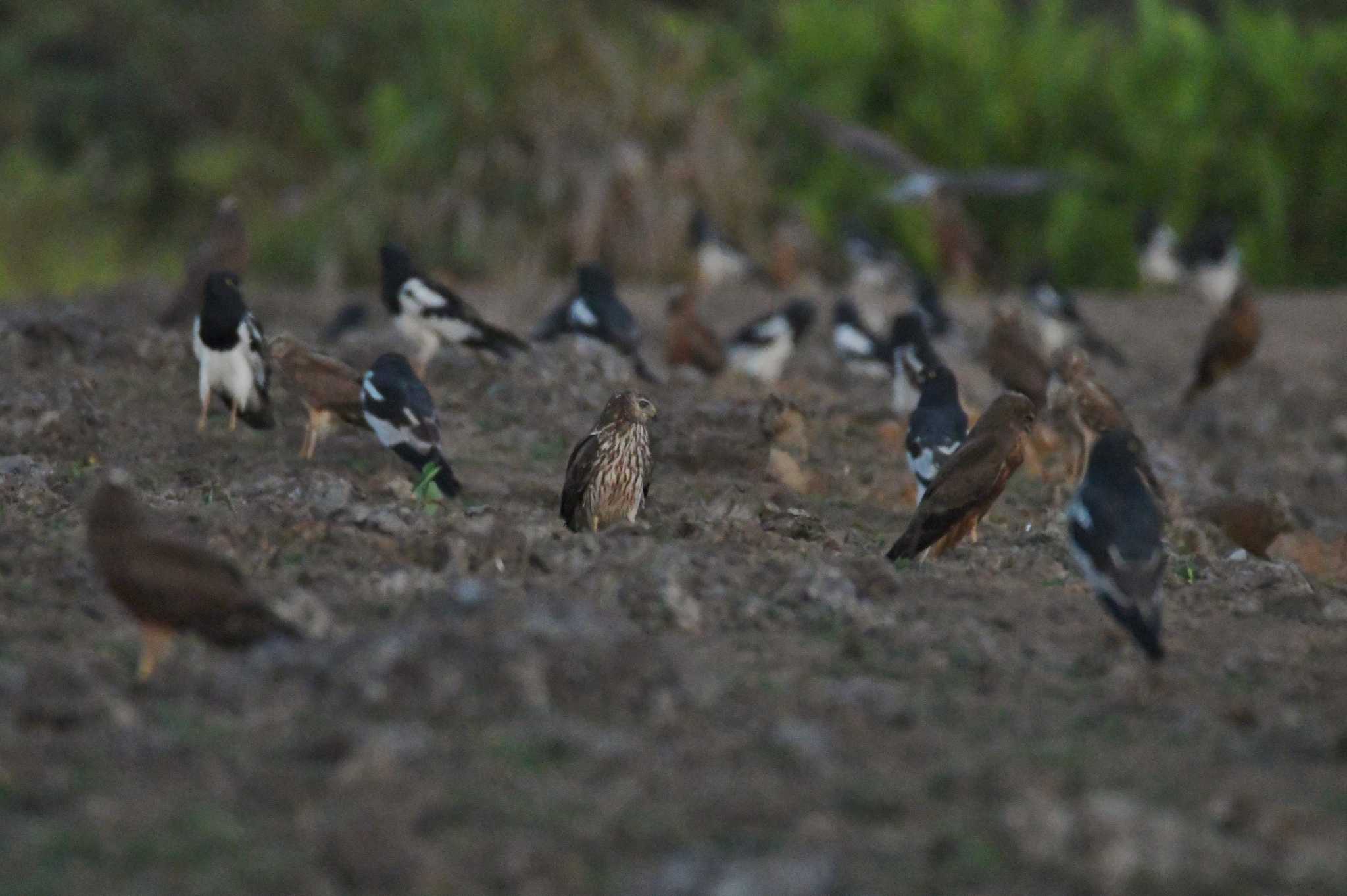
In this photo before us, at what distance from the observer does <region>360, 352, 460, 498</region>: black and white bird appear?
34.7ft

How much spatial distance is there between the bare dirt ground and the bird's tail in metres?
2.34

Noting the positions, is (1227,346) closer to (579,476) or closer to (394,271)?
(394,271)

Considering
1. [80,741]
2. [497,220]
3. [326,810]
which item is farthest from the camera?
[497,220]

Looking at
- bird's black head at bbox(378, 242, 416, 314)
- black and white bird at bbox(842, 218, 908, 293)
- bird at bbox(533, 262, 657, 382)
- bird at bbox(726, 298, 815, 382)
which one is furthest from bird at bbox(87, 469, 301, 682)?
black and white bird at bbox(842, 218, 908, 293)

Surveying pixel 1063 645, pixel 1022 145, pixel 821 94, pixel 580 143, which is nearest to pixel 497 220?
pixel 580 143

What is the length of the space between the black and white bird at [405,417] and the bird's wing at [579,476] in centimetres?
59

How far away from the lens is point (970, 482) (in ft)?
31.1

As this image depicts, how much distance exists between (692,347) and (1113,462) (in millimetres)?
7945

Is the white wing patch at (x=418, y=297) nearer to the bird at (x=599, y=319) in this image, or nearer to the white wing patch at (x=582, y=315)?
the bird at (x=599, y=319)

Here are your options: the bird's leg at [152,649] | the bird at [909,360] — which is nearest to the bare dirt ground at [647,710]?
the bird's leg at [152,649]

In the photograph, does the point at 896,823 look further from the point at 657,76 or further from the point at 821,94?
the point at 821,94

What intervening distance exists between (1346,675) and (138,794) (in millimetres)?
3963

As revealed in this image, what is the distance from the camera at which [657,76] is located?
80.6ft

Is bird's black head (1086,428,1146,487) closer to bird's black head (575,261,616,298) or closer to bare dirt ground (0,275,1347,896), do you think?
bare dirt ground (0,275,1347,896)
